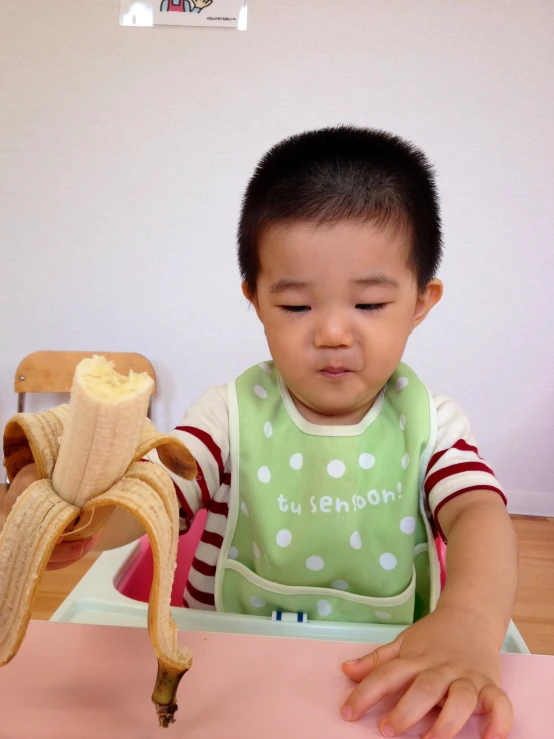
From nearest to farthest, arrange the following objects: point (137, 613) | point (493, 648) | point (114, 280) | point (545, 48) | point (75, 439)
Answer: point (75, 439)
point (493, 648)
point (137, 613)
point (545, 48)
point (114, 280)

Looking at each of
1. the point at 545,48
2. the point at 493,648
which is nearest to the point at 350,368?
the point at 493,648

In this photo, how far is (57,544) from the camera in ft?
1.21

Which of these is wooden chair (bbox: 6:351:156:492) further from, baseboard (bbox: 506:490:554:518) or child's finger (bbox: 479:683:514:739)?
child's finger (bbox: 479:683:514:739)

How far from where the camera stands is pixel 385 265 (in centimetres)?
60

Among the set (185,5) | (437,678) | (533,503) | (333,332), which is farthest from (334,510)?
(185,5)

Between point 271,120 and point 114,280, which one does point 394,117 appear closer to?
point 271,120

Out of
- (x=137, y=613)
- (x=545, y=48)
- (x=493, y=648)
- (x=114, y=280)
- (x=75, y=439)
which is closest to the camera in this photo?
(x=75, y=439)

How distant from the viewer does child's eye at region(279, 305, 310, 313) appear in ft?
1.94

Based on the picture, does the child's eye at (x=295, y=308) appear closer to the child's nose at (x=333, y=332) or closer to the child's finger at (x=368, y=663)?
the child's nose at (x=333, y=332)

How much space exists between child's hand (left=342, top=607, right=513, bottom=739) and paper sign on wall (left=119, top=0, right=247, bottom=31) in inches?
70.1

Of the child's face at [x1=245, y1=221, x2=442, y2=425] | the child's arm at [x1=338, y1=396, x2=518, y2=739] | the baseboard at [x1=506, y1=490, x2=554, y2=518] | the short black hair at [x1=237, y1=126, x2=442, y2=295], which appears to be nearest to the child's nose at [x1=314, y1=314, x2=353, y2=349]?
the child's face at [x1=245, y1=221, x2=442, y2=425]

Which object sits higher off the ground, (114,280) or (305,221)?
(305,221)

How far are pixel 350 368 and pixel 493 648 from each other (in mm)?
299

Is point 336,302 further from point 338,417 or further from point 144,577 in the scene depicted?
point 144,577
